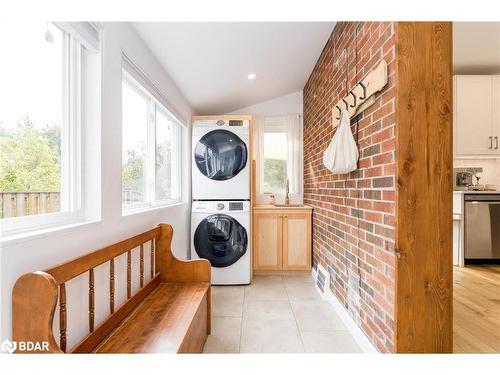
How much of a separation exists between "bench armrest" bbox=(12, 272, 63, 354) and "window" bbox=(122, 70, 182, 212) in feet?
3.21

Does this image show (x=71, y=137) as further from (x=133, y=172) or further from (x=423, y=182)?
(x=423, y=182)

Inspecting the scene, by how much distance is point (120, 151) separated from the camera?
154 centimetres

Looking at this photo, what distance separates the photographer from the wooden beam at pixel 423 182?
51.9 inches

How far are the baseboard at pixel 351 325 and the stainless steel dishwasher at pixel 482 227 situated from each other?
7.21ft

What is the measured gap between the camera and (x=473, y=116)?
3484 millimetres

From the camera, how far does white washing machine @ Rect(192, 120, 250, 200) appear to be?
2998mm

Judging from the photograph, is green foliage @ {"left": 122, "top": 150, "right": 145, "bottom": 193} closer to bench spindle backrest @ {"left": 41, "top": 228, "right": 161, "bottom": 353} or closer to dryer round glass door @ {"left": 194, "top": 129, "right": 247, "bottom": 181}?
bench spindle backrest @ {"left": 41, "top": 228, "right": 161, "bottom": 353}

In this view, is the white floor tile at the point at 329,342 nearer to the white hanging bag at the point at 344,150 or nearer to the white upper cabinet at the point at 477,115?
the white hanging bag at the point at 344,150

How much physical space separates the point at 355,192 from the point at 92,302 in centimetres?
167

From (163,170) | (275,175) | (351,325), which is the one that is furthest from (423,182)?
(275,175)

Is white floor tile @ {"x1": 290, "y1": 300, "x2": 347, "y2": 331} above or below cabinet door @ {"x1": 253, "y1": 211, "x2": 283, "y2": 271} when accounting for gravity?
below

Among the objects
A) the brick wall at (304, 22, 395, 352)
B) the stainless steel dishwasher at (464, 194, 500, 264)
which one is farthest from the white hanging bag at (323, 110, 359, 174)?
the stainless steel dishwasher at (464, 194, 500, 264)
